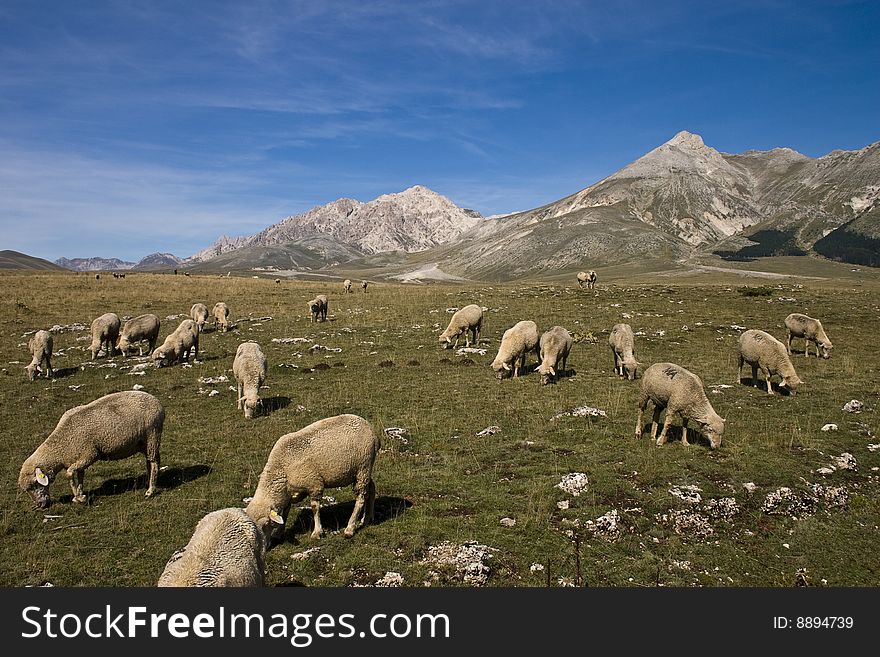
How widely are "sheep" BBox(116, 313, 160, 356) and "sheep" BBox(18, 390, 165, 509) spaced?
1998 cm

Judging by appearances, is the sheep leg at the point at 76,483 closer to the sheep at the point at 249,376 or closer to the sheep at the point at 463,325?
the sheep at the point at 249,376

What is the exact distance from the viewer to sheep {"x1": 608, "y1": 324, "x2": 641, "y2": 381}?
24750 millimetres

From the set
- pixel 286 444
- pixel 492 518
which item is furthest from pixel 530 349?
pixel 286 444

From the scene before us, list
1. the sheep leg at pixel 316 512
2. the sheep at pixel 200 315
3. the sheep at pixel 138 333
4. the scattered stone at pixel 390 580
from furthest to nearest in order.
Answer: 1. the sheep at pixel 200 315
2. the sheep at pixel 138 333
3. the sheep leg at pixel 316 512
4. the scattered stone at pixel 390 580

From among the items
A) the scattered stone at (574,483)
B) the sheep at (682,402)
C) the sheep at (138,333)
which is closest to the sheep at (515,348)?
the sheep at (682,402)

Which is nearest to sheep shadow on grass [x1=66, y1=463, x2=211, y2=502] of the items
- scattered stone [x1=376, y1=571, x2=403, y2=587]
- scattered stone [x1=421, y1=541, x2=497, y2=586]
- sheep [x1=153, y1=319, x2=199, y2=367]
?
scattered stone [x1=376, y1=571, x2=403, y2=587]

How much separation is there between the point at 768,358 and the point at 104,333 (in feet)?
119

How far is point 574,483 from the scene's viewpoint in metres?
13.0

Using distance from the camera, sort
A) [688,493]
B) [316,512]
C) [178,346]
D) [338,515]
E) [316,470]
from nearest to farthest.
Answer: [316,470]
[316,512]
[338,515]
[688,493]
[178,346]

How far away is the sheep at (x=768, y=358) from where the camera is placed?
22.1 meters

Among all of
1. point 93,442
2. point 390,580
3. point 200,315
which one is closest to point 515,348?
point 390,580

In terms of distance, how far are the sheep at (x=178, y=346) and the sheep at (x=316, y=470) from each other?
20.7 metres

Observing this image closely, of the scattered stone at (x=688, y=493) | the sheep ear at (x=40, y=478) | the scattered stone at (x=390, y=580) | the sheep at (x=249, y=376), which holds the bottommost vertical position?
the scattered stone at (x=390, y=580)

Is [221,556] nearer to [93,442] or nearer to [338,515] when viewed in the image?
[338,515]
